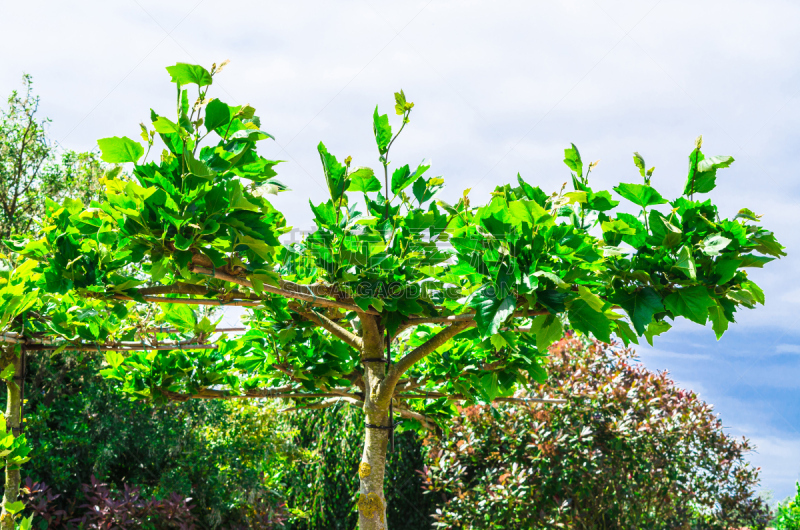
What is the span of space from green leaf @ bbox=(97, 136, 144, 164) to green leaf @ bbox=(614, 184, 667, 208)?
55.3 inches

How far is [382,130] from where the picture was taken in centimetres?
216

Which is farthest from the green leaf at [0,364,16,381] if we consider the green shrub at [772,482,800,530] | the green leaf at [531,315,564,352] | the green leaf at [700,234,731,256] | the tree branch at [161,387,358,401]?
the green shrub at [772,482,800,530]

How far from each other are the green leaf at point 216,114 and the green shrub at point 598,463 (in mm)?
4193

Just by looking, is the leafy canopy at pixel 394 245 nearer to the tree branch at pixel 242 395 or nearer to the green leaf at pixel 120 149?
the green leaf at pixel 120 149

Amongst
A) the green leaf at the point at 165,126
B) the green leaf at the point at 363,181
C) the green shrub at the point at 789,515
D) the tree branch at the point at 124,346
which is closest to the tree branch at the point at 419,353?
the green leaf at the point at 363,181

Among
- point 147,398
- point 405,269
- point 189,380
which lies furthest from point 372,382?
point 147,398

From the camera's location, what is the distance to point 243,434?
648 cm

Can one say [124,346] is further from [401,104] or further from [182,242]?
[401,104]

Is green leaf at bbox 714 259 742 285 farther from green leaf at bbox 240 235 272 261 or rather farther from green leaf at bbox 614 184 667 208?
green leaf at bbox 240 235 272 261

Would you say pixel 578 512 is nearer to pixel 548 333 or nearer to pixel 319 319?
pixel 319 319

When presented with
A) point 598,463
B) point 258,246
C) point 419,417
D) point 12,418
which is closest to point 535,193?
point 258,246

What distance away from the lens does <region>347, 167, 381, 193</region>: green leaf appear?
2094mm

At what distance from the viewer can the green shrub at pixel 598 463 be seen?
5.20 metres

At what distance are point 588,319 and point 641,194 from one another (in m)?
0.40
